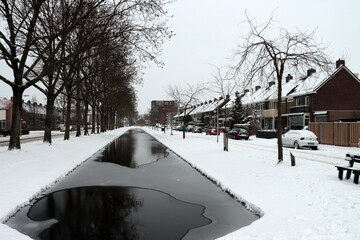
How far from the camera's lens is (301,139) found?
2034 cm

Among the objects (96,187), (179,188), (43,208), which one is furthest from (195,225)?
(96,187)

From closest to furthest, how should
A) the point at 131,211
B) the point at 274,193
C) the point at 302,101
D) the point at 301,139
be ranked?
the point at 131,211 → the point at 274,193 → the point at 301,139 → the point at 302,101

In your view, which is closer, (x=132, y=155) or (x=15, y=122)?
(x=15, y=122)

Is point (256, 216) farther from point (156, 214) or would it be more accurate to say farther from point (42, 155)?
point (42, 155)

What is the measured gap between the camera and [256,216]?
5656mm

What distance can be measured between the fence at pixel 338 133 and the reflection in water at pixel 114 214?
773 inches

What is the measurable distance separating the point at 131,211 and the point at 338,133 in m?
21.9

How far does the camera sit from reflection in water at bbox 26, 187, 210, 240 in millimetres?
4607

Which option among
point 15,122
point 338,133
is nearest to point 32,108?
point 15,122

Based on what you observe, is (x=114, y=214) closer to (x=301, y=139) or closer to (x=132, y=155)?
(x=132, y=155)

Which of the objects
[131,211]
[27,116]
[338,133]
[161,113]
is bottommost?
[131,211]

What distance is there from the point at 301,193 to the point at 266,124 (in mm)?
44182

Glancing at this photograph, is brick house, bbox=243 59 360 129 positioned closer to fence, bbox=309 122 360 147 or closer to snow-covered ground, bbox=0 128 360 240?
fence, bbox=309 122 360 147

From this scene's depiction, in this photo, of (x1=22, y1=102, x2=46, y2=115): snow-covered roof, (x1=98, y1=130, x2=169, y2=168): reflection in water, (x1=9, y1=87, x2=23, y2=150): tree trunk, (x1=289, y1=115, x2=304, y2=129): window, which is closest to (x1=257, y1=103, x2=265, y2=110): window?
(x1=289, y1=115, x2=304, y2=129): window
